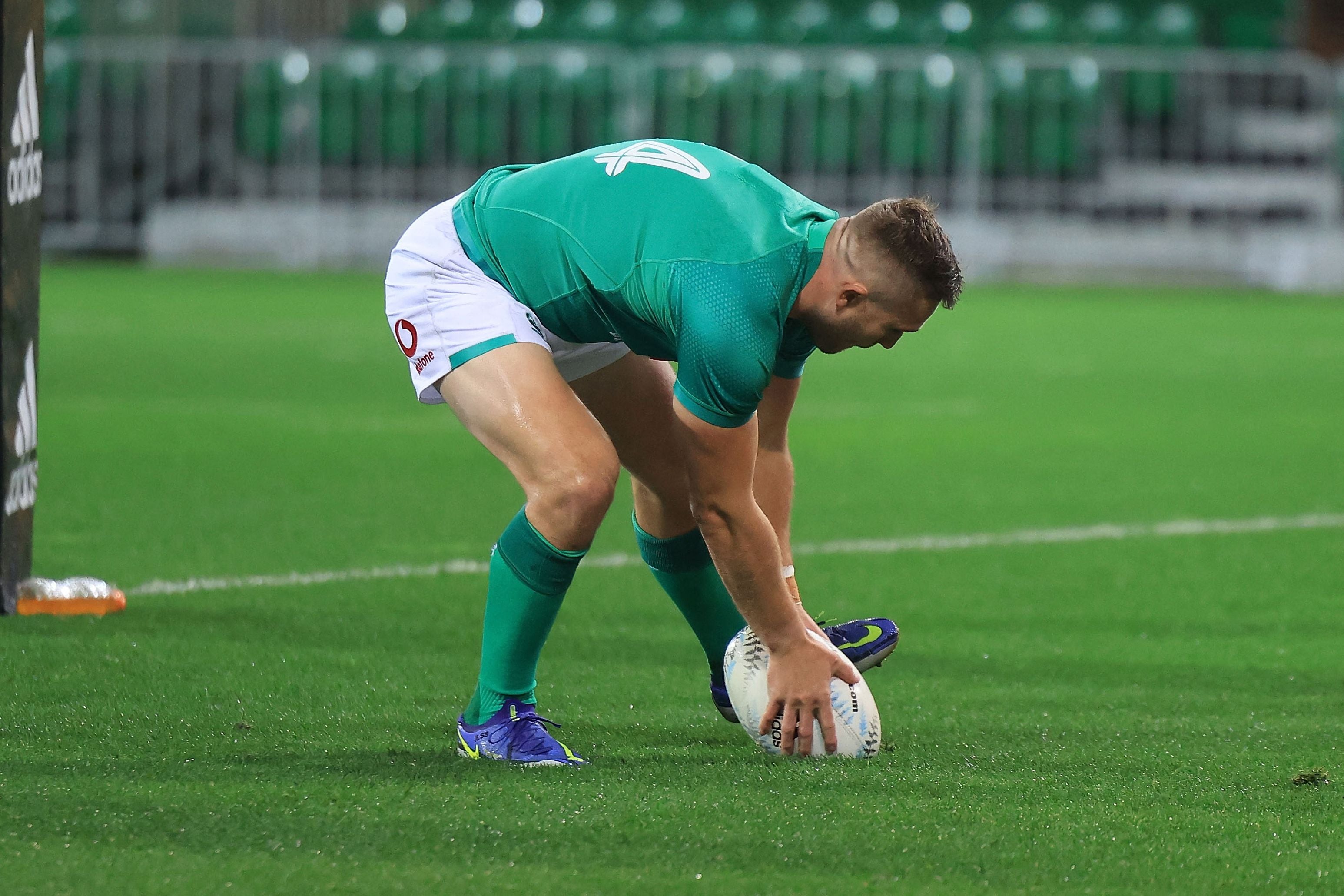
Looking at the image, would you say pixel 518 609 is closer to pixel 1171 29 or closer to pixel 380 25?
pixel 380 25

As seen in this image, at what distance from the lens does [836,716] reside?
4.24 meters

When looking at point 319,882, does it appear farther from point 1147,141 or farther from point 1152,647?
point 1147,141

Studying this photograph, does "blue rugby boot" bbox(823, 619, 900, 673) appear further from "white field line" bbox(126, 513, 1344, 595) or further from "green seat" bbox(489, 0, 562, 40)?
"green seat" bbox(489, 0, 562, 40)

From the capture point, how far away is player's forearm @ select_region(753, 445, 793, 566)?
4652mm

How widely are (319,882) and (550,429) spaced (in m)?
1.17

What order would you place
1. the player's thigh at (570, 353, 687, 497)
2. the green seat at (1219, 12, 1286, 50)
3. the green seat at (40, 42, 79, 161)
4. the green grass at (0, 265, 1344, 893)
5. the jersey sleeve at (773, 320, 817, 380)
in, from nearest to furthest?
1. the green grass at (0, 265, 1344, 893)
2. the jersey sleeve at (773, 320, 817, 380)
3. the player's thigh at (570, 353, 687, 497)
4. the green seat at (40, 42, 79, 161)
5. the green seat at (1219, 12, 1286, 50)

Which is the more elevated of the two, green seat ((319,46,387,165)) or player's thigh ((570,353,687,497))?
player's thigh ((570,353,687,497))

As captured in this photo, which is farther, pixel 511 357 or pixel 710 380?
pixel 511 357

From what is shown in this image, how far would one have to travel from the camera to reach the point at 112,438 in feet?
31.7

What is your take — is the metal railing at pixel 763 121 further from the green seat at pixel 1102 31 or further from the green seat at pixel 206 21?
the green seat at pixel 206 21

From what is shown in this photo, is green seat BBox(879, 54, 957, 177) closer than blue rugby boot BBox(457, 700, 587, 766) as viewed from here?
No

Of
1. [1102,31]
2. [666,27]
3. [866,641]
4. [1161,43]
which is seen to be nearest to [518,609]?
[866,641]

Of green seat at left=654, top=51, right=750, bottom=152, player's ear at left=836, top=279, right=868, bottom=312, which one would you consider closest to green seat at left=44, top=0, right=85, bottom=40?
green seat at left=654, top=51, right=750, bottom=152

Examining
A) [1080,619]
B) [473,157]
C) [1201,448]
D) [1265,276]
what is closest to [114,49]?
[473,157]
